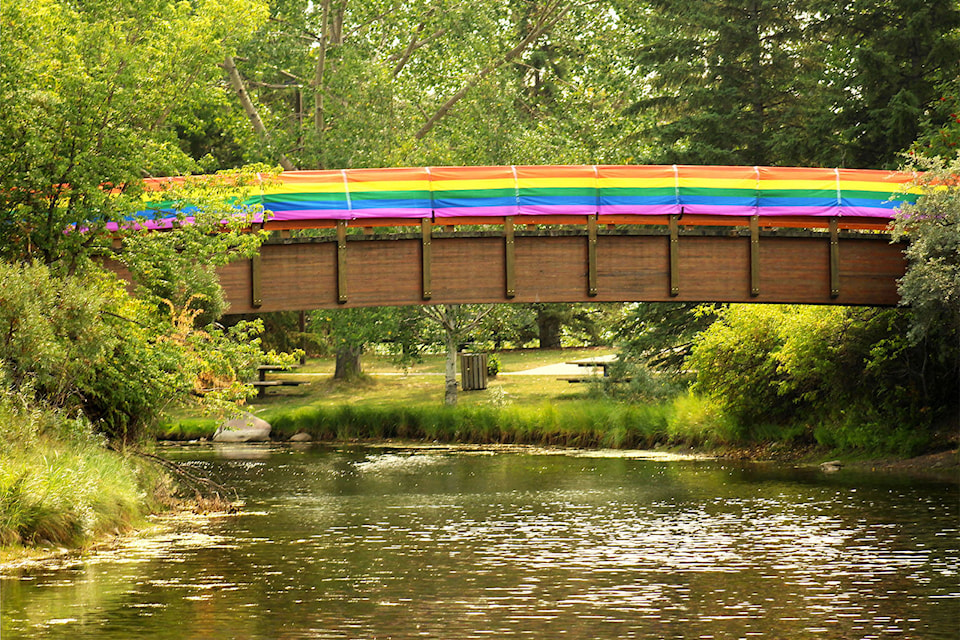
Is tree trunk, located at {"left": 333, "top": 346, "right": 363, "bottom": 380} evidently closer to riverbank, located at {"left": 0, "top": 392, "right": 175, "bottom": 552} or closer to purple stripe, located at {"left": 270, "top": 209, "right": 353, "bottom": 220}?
purple stripe, located at {"left": 270, "top": 209, "right": 353, "bottom": 220}

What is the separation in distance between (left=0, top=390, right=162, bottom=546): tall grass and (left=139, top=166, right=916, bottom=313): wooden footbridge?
5.59 metres

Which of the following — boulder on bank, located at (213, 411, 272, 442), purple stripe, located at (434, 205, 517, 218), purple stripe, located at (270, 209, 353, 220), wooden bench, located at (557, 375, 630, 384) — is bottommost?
boulder on bank, located at (213, 411, 272, 442)

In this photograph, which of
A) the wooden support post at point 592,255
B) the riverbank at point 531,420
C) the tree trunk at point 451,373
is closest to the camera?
the wooden support post at point 592,255

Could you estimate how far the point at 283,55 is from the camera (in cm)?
4794

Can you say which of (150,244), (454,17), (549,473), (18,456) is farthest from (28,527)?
(454,17)

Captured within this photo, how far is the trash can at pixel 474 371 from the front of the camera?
149ft

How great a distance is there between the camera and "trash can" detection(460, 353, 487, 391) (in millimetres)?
45438

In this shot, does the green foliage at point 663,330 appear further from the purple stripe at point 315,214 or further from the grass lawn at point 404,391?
the purple stripe at point 315,214

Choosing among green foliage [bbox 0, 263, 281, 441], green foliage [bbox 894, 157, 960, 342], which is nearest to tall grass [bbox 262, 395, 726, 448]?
green foliage [bbox 894, 157, 960, 342]

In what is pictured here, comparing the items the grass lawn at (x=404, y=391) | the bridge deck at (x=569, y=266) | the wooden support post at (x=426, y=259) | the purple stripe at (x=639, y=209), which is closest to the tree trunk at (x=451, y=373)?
the grass lawn at (x=404, y=391)

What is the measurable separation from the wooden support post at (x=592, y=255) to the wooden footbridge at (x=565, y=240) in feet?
0.09

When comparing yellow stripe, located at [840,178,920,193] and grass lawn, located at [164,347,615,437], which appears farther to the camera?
grass lawn, located at [164,347,615,437]

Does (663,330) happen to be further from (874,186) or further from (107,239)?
(107,239)

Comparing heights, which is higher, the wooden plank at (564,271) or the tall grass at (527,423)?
the wooden plank at (564,271)
